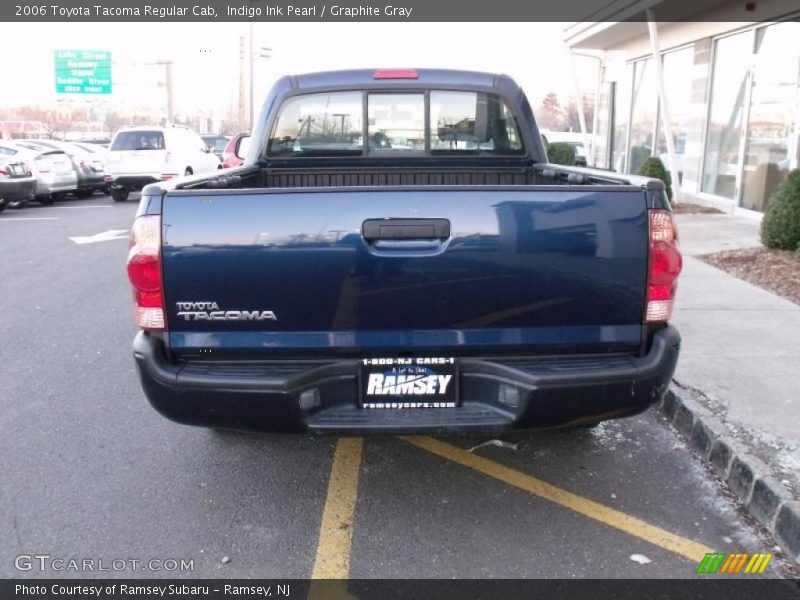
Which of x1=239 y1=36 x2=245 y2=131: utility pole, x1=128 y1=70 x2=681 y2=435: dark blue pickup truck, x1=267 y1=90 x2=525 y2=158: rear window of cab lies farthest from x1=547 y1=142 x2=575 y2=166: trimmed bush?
x1=239 y1=36 x2=245 y2=131: utility pole

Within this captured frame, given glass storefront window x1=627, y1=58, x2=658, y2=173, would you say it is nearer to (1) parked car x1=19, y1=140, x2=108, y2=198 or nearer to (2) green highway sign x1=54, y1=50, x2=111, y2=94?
(1) parked car x1=19, y1=140, x2=108, y2=198

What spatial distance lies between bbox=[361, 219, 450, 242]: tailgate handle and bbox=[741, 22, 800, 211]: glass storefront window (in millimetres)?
10548

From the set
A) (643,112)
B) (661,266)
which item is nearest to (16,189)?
(643,112)

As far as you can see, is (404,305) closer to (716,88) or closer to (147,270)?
(147,270)

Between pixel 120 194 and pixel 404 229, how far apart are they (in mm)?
18273

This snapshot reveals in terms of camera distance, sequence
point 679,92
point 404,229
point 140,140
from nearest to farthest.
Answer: point 404,229
point 679,92
point 140,140

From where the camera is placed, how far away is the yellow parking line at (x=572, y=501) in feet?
10.5

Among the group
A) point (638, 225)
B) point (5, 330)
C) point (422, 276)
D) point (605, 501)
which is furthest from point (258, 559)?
point (5, 330)

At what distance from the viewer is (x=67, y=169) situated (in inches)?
755

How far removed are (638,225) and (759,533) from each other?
154cm

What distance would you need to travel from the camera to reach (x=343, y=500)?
362 centimetres
